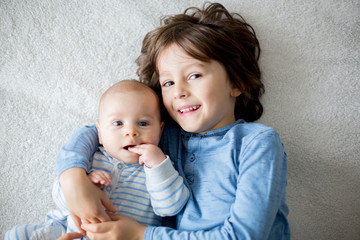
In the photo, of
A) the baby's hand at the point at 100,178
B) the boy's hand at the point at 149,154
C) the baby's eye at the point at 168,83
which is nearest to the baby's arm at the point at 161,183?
the boy's hand at the point at 149,154

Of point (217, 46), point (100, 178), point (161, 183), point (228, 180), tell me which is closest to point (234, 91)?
point (217, 46)

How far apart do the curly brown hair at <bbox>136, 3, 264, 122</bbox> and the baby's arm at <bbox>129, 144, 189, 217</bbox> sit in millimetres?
333

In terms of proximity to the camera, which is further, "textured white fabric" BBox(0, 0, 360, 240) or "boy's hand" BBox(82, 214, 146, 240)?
"textured white fabric" BBox(0, 0, 360, 240)

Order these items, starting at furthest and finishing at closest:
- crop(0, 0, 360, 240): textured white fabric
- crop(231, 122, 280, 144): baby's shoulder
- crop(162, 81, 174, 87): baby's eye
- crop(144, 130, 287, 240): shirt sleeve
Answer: crop(0, 0, 360, 240): textured white fabric → crop(162, 81, 174, 87): baby's eye → crop(231, 122, 280, 144): baby's shoulder → crop(144, 130, 287, 240): shirt sleeve

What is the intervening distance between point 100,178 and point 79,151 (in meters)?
0.14

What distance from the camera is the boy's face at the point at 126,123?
→ 0.92 metres

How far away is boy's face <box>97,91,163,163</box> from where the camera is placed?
922mm

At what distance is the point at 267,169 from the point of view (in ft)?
2.78

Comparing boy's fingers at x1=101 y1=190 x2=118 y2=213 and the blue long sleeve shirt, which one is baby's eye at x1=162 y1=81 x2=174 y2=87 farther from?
boy's fingers at x1=101 y1=190 x2=118 y2=213

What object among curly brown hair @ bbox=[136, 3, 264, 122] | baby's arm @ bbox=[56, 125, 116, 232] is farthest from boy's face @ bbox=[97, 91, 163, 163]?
curly brown hair @ bbox=[136, 3, 264, 122]

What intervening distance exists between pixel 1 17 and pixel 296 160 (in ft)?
4.51

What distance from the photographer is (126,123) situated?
926 millimetres

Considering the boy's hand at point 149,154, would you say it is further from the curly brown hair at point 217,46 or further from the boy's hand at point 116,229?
the curly brown hair at point 217,46

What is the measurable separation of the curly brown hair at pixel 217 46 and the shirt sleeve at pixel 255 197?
10.1 inches
